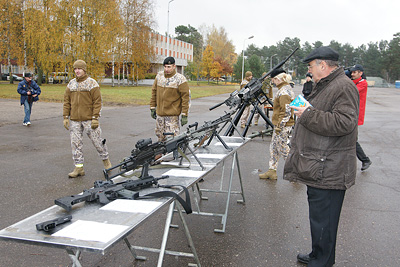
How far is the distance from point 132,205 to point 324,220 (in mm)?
1694

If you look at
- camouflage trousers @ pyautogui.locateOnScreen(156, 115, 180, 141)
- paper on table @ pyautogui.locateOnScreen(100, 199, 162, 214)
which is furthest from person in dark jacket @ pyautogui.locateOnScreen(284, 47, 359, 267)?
camouflage trousers @ pyautogui.locateOnScreen(156, 115, 180, 141)

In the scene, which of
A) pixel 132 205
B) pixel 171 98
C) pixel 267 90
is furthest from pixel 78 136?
pixel 267 90

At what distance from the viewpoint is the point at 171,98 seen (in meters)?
6.29

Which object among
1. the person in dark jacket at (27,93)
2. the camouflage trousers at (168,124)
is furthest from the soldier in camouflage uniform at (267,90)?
the person in dark jacket at (27,93)

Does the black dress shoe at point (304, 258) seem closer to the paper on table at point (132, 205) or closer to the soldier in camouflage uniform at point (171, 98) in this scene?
the paper on table at point (132, 205)

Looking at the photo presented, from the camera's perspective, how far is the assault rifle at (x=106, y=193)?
99.2 inches

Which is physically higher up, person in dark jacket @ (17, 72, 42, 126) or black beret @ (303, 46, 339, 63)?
black beret @ (303, 46, 339, 63)

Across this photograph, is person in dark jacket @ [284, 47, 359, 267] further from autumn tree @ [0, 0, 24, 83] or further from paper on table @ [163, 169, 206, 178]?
autumn tree @ [0, 0, 24, 83]

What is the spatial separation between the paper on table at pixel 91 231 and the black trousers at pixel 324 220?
5.78 ft

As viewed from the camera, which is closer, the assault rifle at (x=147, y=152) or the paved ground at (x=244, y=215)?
the assault rifle at (x=147, y=152)

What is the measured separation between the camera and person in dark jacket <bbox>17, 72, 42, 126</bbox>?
1249 centimetres

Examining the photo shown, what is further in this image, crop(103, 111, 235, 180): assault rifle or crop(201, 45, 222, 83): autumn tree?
crop(201, 45, 222, 83): autumn tree

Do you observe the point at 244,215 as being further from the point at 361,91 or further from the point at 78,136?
the point at 361,91

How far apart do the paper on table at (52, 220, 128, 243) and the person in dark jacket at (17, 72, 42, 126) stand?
454 inches
